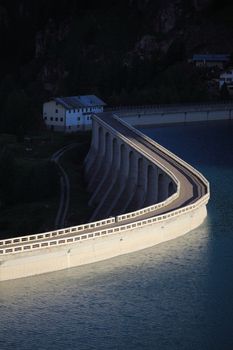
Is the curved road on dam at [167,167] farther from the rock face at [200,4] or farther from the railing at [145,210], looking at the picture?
the rock face at [200,4]

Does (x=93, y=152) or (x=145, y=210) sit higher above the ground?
(x=145, y=210)

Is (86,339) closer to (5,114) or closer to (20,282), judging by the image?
(20,282)

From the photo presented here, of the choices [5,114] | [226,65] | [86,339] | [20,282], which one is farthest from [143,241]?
[226,65]

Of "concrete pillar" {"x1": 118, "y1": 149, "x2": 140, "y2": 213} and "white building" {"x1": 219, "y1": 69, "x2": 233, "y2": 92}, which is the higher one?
"white building" {"x1": 219, "y1": 69, "x2": 233, "y2": 92}

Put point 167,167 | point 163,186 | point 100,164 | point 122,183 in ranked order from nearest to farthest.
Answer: point 163,186
point 167,167
point 122,183
point 100,164

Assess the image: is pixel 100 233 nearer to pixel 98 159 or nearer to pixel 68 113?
pixel 98 159

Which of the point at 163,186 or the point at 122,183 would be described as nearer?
the point at 163,186

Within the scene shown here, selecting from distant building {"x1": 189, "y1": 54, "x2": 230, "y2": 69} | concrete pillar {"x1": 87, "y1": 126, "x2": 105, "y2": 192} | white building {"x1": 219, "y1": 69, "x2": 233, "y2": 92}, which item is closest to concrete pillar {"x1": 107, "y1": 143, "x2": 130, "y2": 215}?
concrete pillar {"x1": 87, "y1": 126, "x2": 105, "y2": 192}

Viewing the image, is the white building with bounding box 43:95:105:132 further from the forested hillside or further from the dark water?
the dark water

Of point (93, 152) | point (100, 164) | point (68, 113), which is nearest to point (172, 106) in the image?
point (68, 113)
